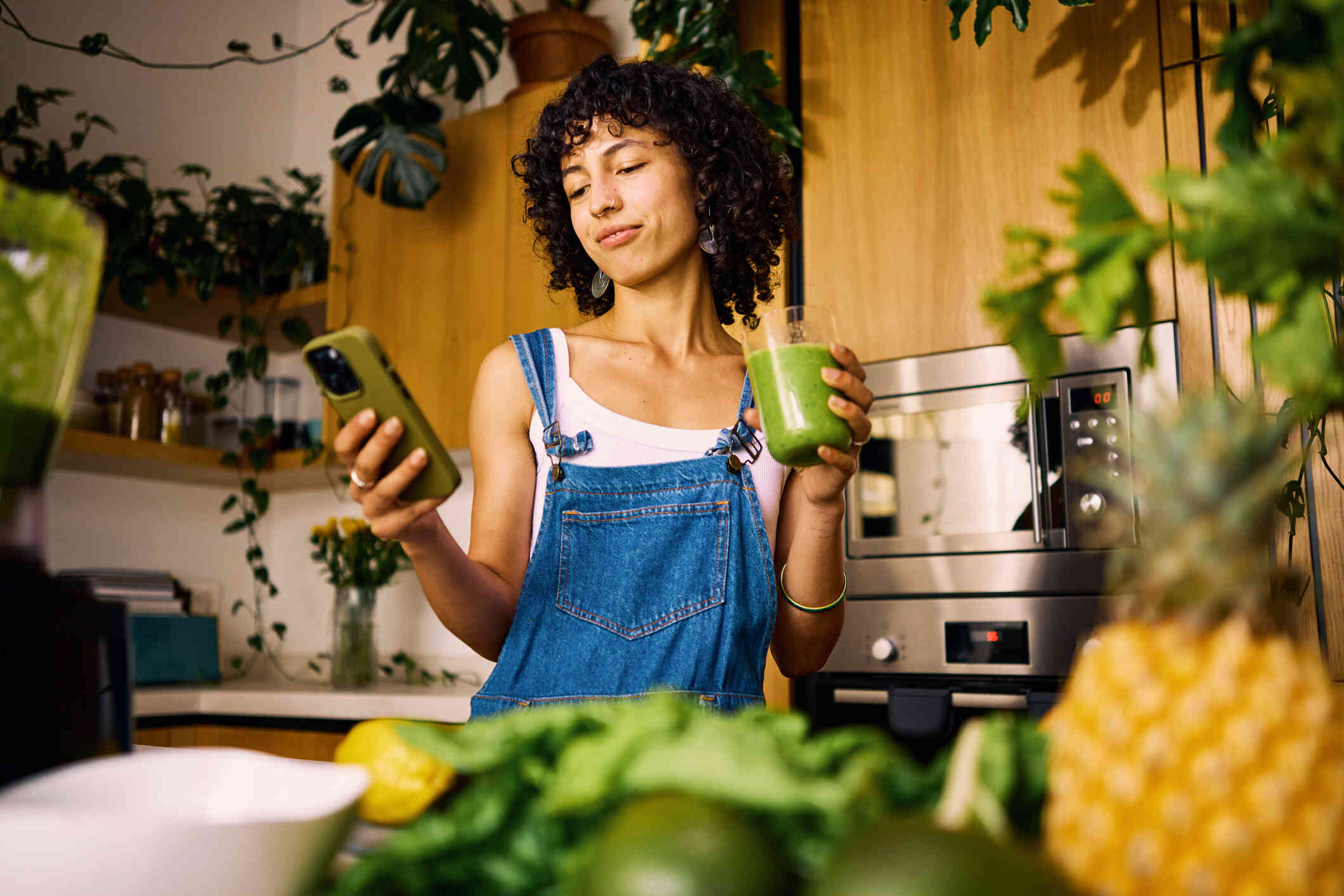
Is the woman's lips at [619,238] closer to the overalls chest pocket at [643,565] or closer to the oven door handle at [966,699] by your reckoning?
the overalls chest pocket at [643,565]

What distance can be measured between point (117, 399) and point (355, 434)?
2.76 meters

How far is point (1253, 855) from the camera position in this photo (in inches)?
12.2

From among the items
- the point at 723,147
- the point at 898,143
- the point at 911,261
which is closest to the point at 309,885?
the point at 723,147

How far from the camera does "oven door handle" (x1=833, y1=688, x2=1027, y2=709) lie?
Result: 6.24 feet

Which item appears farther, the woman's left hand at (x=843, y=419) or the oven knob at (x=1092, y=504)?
the oven knob at (x=1092, y=504)

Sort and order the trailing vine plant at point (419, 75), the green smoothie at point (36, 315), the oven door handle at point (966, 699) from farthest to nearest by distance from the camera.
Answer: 1. the trailing vine plant at point (419, 75)
2. the oven door handle at point (966, 699)
3. the green smoothie at point (36, 315)

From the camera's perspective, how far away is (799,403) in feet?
3.07

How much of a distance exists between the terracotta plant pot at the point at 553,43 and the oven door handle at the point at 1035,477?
5.35 feet

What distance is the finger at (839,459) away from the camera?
939 mm

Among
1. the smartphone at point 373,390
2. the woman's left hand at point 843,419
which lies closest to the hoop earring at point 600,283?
the woman's left hand at point 843,419

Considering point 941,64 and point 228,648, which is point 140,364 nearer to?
point 228,648

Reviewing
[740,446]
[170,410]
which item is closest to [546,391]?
[740,446]

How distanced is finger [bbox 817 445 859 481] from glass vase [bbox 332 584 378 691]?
7.20 ft

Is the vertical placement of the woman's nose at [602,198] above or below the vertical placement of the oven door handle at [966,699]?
above
